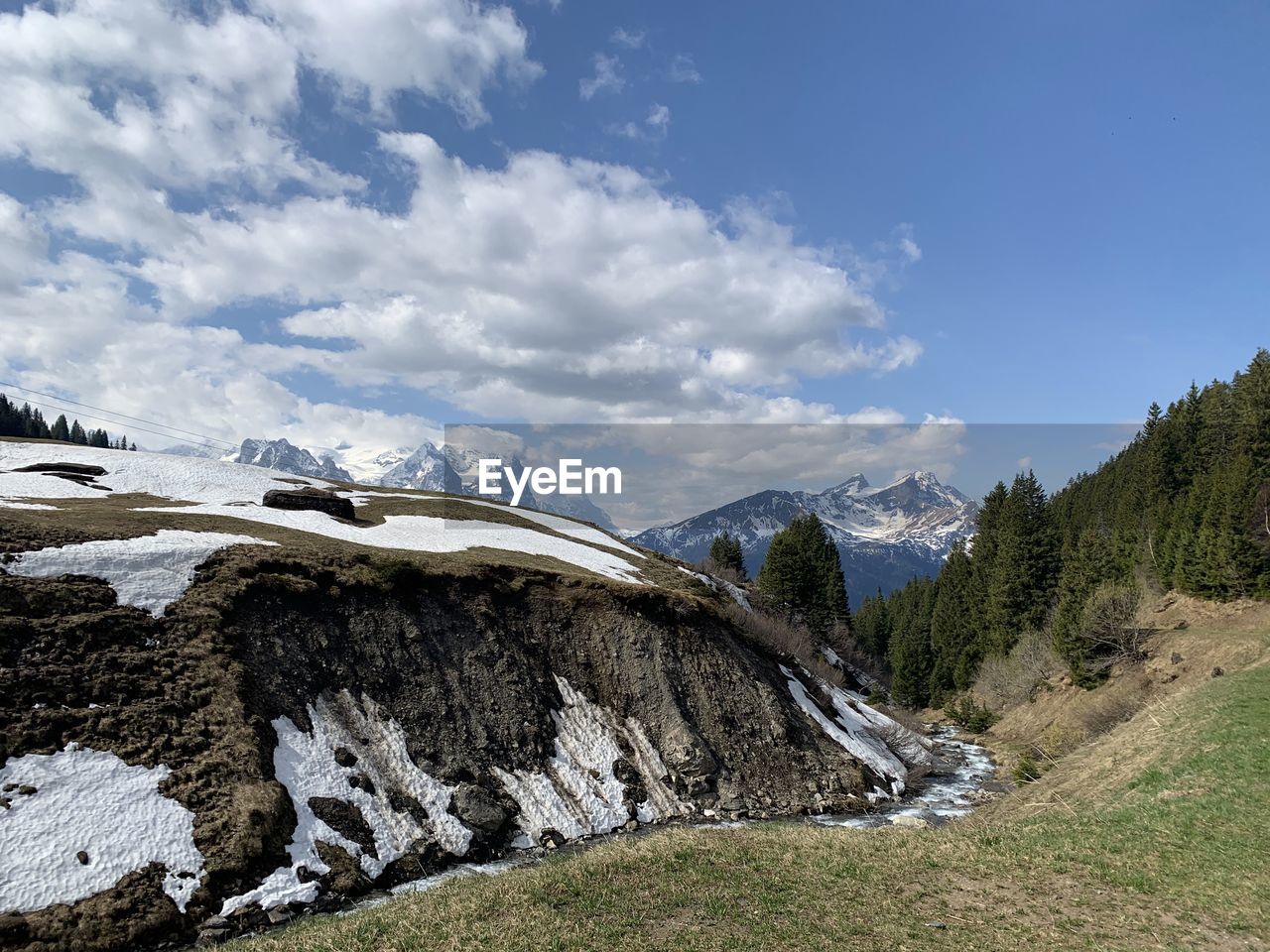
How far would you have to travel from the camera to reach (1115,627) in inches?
1980

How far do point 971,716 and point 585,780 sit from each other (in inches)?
1858

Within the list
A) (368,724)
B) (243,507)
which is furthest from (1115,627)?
→ (243,507)

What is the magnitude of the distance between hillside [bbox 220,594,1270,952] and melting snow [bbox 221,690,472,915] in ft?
8.74

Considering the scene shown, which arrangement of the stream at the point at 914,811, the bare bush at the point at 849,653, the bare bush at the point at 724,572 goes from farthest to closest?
the bare bush at the point at 849,653 < the bare bush at the point at 724,572 < the stream at the point at 914,811

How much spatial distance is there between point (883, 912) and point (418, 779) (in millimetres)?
20640

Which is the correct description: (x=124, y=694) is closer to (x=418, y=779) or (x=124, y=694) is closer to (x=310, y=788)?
(x=310, y=788)

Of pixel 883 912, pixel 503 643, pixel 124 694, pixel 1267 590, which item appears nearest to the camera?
pixel 883 912

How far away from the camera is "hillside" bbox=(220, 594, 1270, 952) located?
43.8 ft

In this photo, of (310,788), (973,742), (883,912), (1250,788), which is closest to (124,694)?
(310,788)

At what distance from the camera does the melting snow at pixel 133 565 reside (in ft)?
90.5

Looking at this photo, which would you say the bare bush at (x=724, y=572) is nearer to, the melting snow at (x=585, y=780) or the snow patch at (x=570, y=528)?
the snow patch at (x=570, y=528)

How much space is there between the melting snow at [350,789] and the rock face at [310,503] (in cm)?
2547

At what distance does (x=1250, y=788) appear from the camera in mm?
19312

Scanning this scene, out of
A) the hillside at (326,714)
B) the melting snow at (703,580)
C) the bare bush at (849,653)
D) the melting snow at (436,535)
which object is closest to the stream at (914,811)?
the hillside at (326,714)
